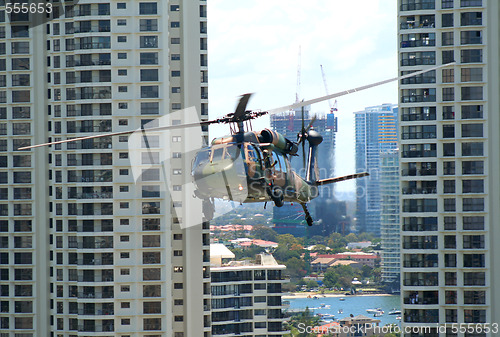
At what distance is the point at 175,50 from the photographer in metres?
26.1

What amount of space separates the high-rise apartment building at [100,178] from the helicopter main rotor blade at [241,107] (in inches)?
496

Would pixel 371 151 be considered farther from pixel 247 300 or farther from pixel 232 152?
pixel 232 152

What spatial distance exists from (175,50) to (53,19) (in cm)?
424

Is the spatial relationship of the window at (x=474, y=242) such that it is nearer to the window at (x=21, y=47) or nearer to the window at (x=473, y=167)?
the window at (x=473, y=167)

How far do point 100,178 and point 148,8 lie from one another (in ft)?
18.9

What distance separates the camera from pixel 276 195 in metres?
13.1

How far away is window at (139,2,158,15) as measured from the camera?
2470 centimetres

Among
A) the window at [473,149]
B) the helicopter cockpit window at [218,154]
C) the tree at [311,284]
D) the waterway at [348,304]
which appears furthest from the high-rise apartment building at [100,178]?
the helicopter cockpit window at [218,154]

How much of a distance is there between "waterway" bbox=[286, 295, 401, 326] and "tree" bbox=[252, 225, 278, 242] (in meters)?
2.74

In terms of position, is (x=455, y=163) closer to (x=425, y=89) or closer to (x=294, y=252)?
(x=425, y=89)

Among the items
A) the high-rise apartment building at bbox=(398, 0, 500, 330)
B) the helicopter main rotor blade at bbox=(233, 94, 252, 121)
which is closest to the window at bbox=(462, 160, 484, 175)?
the high-rise apartment building at bbox=(398, 0, 500, 330)

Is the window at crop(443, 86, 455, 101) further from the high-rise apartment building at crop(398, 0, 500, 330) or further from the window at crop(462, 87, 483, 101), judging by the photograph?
the window at crop(462, 87, 483, 101)

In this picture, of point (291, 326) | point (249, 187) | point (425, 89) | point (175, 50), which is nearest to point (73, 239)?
point (175, 50)

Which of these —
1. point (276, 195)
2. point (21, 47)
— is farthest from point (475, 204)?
point (21, 47)
